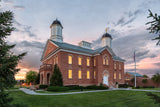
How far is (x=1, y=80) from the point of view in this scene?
6309 millimetres

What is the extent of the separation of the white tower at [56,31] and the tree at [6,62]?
81.3 feet

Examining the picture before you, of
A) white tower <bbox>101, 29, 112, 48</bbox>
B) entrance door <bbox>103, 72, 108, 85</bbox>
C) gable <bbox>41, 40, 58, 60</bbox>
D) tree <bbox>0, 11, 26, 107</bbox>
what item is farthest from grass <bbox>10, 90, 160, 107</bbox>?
white tower <bbox>101, 29, 112, 48</bbox>

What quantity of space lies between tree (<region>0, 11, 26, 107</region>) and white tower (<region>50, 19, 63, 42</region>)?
975 inches

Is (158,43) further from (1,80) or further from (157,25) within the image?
(1,80)

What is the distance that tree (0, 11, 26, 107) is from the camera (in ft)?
20.8

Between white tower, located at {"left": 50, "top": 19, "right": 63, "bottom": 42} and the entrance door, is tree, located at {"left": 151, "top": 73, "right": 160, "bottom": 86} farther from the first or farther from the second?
white tower, located at {"left": 50, "top": 19, "right": 63, "bottom": 42}

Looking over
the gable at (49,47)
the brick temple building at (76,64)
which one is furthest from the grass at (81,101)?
the gable at (49,47)

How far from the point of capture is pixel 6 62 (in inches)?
252

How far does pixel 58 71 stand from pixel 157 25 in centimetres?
2058

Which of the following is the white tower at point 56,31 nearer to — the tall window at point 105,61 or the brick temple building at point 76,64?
the brick temple building at point 76,64

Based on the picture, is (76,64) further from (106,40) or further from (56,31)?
(106,40)

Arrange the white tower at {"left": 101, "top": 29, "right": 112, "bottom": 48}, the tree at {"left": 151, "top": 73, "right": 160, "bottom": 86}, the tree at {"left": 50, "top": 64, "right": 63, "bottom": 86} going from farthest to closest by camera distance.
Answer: the white tower at {"left": 101, "top": 29, "right": 112, "bottom": 48}
the tree at {"left": 151, "top": 73, "right": 160, "bottom": 86}
the tree at {"left": 50, "top": 64, "right": 63, "bottom": 86}

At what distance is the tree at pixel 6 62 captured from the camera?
6.34m

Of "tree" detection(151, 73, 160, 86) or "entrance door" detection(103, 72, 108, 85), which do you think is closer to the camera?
"entrance door" detection(103, 72, 108, 85)
